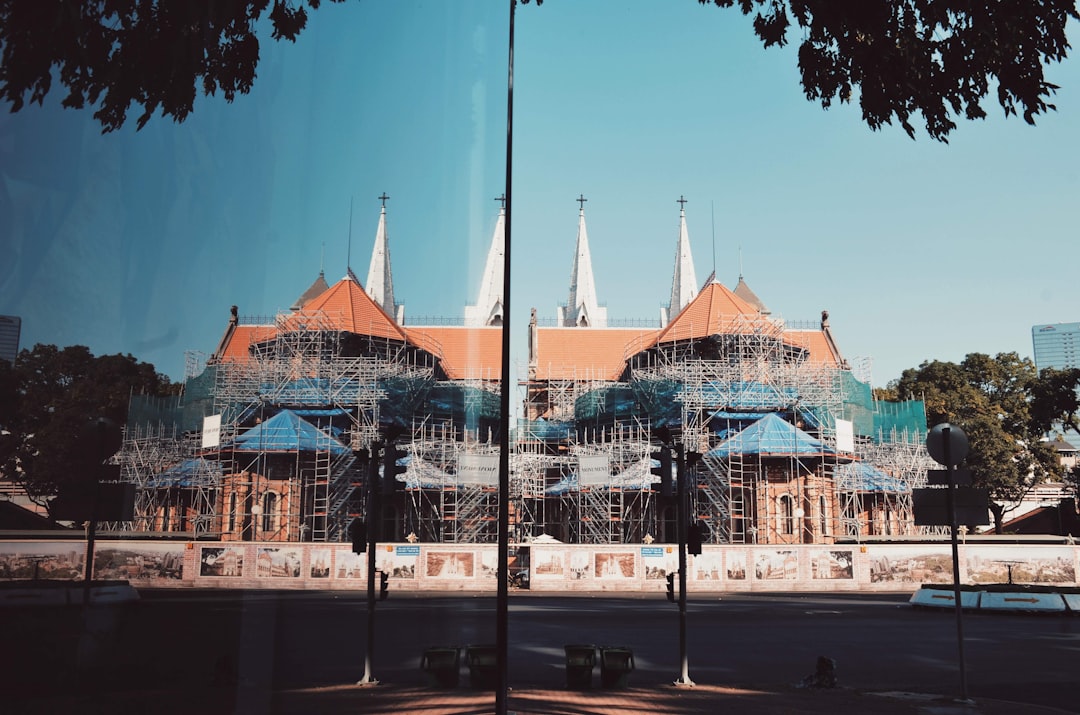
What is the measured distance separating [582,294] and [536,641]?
242 feet

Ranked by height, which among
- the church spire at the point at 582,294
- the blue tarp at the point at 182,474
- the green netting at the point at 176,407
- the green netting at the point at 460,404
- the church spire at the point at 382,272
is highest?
the church spire at the point at 582,294

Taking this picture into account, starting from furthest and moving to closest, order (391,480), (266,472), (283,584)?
(266,472)
(391,480)
(283,584)

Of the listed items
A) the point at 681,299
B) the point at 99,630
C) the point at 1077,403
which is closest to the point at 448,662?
the point at 99,630

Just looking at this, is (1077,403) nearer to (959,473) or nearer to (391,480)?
(959,473)

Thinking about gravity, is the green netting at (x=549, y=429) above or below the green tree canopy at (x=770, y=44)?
above

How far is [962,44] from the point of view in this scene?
829 cm

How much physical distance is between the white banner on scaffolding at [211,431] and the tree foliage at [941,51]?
20.7 feet

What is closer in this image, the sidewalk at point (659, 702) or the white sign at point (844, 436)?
the sidewalk at point (659, 702)

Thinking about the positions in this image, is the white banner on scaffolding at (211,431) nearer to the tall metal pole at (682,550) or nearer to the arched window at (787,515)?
the tall metal pole at (682,550)

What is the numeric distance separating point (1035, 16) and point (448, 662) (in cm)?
806

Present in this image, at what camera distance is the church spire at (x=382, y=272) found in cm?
636

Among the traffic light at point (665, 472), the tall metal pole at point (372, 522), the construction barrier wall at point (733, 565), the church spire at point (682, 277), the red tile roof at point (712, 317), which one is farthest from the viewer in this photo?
the church spire at point (682, 277)

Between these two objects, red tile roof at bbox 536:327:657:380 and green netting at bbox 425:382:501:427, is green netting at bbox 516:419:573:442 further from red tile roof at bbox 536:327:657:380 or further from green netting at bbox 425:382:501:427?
green netting at bbox 425:382:501:427

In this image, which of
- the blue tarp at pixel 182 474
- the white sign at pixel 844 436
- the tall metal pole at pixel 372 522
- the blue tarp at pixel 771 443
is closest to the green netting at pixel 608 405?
the blue tarp at pixel 771 443
